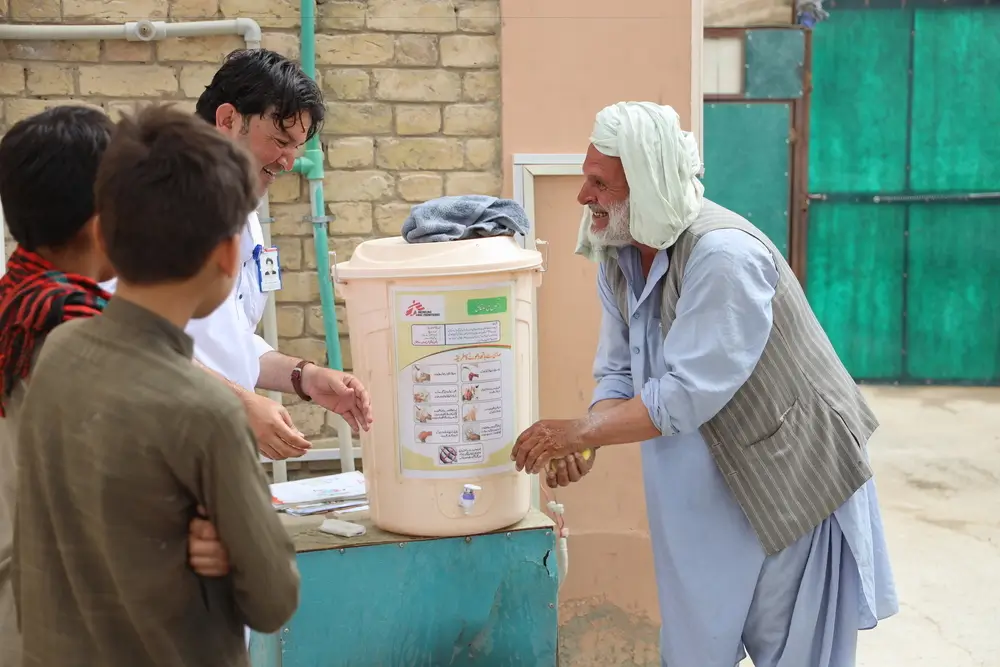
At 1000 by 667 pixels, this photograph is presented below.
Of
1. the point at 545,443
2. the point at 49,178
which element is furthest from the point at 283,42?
the point at 49,178

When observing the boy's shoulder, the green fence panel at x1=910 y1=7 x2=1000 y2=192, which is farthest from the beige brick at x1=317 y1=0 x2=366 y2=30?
the green fence panel at x1=910 y1=7 x2=1000 y2=192

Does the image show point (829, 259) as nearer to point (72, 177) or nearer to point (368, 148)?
point (368, 148)

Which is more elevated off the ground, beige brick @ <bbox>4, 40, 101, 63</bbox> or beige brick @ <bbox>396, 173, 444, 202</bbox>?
beige brick @ <bbox>4, 40, 101, 63</bbox>

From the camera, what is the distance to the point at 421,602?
7.27ft

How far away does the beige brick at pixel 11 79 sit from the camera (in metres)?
3.15

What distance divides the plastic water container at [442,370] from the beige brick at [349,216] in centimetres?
117

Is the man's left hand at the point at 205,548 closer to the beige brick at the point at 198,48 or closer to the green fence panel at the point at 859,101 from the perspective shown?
the beige brick at the point at 198,48

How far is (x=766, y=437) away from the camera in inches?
83.3

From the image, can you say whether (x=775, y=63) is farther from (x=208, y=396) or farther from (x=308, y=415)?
(x=208, y=396)

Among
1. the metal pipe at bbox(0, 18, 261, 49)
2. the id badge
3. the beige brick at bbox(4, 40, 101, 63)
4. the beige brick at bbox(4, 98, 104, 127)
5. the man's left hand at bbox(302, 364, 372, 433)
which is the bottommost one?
the man's left hand at bbox(302, 364, 372, 433)

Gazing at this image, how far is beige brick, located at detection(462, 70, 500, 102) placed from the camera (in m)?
3.33

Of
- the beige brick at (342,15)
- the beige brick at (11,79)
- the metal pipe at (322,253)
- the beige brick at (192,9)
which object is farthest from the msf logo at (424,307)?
the beige brick at (11,79)

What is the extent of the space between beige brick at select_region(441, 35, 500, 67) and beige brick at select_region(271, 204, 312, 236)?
670 mm

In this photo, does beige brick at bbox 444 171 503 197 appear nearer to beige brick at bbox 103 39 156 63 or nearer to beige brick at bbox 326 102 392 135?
beige brick at bbox 326 102 392 135
